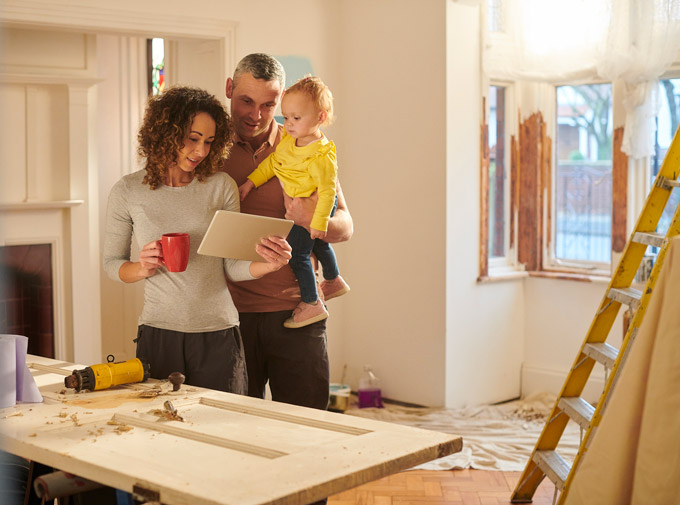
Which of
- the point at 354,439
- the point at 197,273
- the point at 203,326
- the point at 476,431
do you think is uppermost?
the point at 197,273

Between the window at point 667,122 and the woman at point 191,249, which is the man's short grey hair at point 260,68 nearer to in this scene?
the woman at point 191,249

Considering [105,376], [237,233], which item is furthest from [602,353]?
[105,376]

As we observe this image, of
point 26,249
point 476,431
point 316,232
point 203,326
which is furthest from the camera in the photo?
point 26,249

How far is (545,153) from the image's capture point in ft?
17.0

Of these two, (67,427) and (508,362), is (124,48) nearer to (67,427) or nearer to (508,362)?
(508,362)

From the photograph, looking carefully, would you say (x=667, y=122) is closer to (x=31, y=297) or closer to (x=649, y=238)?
(x=649, y=238)

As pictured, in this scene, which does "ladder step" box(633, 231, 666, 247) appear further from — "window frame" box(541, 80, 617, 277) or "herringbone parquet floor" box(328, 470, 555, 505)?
"window frame" box(541, 80, 617, 277)

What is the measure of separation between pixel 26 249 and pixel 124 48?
1.59m

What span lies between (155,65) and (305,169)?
3691mm

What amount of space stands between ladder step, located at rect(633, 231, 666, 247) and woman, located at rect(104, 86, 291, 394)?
1390 millimetres

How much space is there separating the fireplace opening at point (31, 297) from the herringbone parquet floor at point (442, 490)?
2.45m

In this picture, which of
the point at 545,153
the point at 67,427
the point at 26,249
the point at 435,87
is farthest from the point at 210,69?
the point at 67,427

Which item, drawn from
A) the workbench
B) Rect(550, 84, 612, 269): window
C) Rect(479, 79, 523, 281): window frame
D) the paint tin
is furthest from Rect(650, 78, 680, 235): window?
the workbench

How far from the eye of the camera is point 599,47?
462 cm
